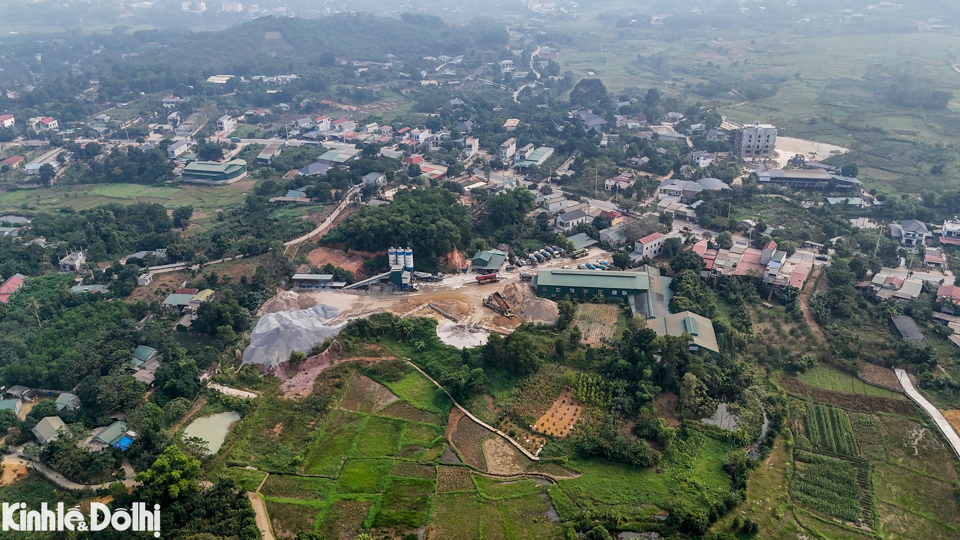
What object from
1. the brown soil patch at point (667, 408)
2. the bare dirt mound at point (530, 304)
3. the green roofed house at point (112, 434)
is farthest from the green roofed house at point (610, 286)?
the green roofed house at point (112, 434)

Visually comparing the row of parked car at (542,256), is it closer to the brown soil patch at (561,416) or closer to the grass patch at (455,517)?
the brown soil patch at (561,416)

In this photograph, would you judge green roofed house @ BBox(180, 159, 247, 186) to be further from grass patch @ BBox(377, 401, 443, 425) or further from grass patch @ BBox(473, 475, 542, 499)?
grass patch @ BBox(473, 475, 542, 499)

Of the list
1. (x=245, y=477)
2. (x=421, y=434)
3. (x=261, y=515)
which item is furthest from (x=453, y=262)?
(x=261, y=515)

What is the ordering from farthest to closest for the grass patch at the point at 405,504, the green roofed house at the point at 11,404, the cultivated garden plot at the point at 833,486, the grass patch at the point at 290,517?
the green roofed house at the point at 11,404 → the cultivated garden plot at the point at 833,486 → the grass patch at the point at 405,504 → the grass patch at the point at 290,517

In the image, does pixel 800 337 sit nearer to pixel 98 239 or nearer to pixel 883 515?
pixel 883 515

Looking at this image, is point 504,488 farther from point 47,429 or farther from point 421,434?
point 47,429

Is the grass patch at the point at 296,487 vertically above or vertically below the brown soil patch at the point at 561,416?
below

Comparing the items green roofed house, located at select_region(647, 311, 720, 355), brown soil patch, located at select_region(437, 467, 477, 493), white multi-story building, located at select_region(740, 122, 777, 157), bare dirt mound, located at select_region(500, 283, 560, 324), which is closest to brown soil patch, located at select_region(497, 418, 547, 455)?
brown soil patch, located at select_region(437, 467, 477, 493)
